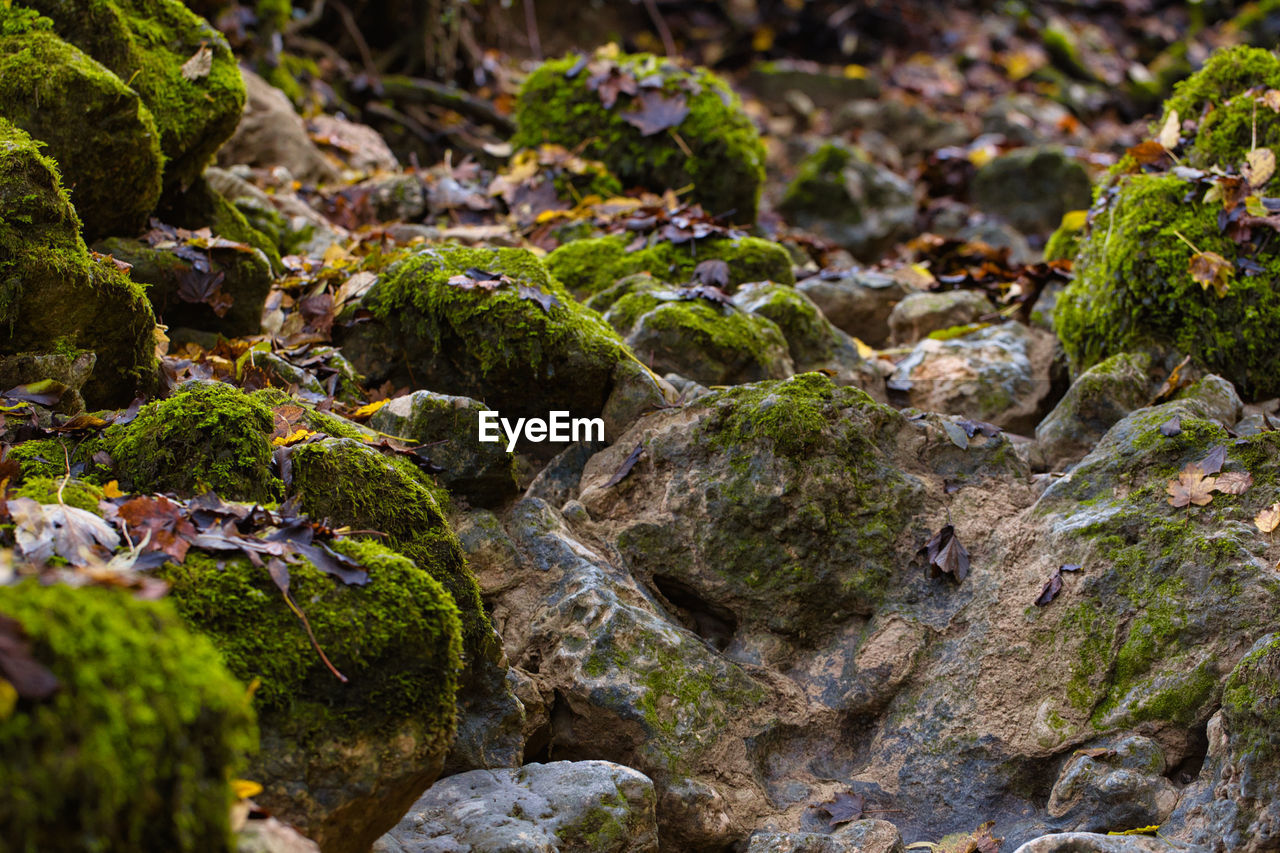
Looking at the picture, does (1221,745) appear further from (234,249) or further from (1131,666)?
(234,249)

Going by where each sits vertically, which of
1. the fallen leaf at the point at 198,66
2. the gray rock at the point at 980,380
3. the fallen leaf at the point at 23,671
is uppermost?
the fallen leaf at the point at 198,66

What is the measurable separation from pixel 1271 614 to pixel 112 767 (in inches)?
114

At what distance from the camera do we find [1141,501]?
333 centimetres

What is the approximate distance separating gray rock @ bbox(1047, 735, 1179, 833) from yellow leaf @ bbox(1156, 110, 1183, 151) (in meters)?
3.25

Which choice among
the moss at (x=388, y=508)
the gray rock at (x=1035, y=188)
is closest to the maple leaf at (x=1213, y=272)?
the moss at (x=388, y=508)

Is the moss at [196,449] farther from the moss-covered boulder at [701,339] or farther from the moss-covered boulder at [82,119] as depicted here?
the moss-covered boulder at [701,339]

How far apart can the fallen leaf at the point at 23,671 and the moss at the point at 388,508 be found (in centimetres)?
138

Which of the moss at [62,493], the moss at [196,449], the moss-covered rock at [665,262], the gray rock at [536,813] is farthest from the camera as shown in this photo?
the moss-covered rock at [665,262]

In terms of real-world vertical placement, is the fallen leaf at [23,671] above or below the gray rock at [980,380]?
above

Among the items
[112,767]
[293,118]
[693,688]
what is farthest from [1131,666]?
[293,118]

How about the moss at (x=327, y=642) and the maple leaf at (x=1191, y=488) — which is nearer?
the moss at (x=327, y=642)

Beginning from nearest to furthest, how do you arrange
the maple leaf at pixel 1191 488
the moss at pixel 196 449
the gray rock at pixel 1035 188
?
the moss at pixel 196 449
the maple leaf at pixel 1191 488
the gray rock at pixel 1035 188

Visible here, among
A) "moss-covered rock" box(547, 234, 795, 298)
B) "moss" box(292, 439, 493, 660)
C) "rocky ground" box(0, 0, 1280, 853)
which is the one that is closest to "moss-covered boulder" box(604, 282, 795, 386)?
"rocky ground" box(0, 0, 1280, 853)

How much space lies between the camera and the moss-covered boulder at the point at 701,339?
14.4 ft
